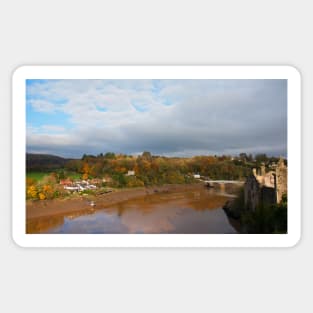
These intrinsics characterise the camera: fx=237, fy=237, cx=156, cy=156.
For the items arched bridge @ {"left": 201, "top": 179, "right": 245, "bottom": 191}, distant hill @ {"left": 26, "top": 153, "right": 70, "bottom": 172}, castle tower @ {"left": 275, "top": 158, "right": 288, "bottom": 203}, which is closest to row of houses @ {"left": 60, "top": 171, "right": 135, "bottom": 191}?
distant hill @ {"left": 26, "top": 153, "right": 70, "bottom": 172}

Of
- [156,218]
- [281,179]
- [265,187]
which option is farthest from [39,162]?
[281,179]

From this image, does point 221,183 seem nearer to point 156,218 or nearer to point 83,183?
point 156,218

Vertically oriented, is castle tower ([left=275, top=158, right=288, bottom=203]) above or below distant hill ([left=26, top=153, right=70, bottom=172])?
below

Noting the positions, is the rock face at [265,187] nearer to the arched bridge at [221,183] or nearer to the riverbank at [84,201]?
the arched bridge at [221,183]

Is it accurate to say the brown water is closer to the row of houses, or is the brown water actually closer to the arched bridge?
the arched bridge

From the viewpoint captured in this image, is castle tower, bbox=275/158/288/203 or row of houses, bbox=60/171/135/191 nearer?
castle tower, bbox=275/158/288/203
